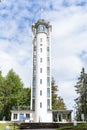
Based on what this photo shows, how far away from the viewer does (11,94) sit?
6278 cm

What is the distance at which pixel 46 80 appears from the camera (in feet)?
190

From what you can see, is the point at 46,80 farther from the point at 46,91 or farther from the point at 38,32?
the point at 38,32

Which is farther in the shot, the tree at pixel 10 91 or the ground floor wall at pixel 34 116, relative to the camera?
the tree at pixel 10 91

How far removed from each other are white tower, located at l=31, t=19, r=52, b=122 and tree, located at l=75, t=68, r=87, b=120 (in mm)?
10348

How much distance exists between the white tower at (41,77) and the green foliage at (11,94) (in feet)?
21.1

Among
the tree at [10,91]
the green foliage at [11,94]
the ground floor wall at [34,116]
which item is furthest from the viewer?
the tree at [10,91]

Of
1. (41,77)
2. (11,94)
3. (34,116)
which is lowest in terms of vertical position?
(34,116)

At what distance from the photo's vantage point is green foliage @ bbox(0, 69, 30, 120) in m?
62.3

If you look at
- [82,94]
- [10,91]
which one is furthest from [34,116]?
[82,94]

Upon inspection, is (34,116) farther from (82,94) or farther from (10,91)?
(82,94)

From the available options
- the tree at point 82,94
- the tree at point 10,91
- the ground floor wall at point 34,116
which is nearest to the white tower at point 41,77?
the ground floor wall at point 34,116

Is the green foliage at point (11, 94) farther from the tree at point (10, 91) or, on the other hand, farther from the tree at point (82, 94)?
the tree at point (82, 94)

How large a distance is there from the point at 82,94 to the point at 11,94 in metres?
17.4

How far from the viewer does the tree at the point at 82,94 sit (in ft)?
208
